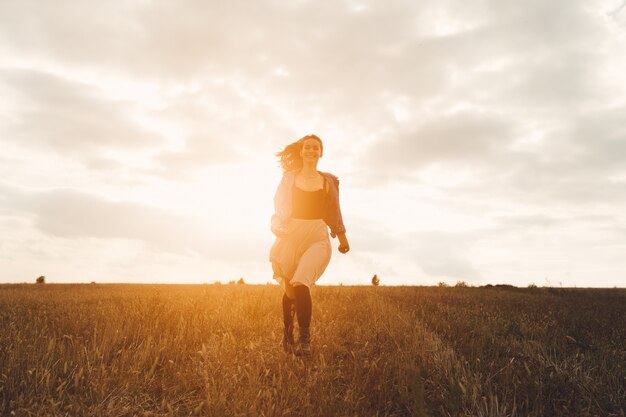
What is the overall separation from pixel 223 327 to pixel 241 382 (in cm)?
225

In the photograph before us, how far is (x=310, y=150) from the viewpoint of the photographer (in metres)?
5.36

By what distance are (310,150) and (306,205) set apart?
734mm

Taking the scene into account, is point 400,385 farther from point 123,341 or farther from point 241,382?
point 123,341

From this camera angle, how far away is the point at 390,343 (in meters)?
4.75

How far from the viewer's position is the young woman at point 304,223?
16.5ft

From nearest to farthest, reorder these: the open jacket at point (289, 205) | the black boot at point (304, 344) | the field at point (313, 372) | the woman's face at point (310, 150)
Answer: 1. the field at point (313, 372)
2. the black boot at point (304, 344)
3. the open jacket at point (289, 205)
4. the woman's face at point (310, 150)

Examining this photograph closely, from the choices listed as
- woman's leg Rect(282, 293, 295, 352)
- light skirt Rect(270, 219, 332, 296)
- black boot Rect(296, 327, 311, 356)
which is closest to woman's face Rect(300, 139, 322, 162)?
light skirt Rect(270, 219, 332, 296)

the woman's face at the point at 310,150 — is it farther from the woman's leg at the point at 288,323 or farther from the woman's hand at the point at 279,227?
the woman's leg at the point at 288,323

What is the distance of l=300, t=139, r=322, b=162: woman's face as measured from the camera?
211 inches

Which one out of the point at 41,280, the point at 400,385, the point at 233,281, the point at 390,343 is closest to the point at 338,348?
the point at 390,343

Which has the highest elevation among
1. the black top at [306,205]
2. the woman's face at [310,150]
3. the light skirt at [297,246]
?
the woman's face at [310,150]

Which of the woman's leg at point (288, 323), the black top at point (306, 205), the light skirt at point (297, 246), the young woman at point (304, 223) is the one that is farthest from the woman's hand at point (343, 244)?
the woman's leg at point (288, 323)

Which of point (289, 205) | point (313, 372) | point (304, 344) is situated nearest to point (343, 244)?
point (289, 205)

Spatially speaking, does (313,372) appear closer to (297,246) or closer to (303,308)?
(303,308)
